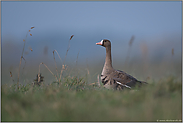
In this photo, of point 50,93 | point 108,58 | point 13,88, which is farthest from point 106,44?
point 13,88

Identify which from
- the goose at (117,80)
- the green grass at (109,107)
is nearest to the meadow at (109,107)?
the green grass at (109,107)

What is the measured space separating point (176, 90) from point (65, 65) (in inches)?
156

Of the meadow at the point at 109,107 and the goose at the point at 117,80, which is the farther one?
the goose at the point at 117,80

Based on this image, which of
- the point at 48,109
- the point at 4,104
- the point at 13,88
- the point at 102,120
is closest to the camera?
the point at 102,120

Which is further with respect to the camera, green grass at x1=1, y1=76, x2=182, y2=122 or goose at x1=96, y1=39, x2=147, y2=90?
goose at x1=96, y1=39, x2=147, y2=90

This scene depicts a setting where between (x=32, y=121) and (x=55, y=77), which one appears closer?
(x=32, y=121)

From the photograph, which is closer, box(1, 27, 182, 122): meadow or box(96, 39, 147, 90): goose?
box(1, 27, 182, 122): meadow

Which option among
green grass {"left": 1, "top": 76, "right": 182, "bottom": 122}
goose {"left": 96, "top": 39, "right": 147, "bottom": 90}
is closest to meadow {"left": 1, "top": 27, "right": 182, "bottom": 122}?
green grass {"left": 1, "top": 76, "right": 182, "bottom": 122}

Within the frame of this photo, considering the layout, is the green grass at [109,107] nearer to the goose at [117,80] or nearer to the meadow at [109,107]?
the meadow at [109,107]

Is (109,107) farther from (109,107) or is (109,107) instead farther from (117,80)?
(117,80)

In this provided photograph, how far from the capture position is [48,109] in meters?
3.95

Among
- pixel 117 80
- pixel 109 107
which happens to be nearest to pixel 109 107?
pixel 109 107

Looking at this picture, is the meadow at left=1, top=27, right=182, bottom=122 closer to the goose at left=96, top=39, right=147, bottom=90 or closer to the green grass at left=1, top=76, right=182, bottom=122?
the green grass at left=1, top=76, right=182, bottom=122

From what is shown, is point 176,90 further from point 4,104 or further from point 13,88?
point 13,88
